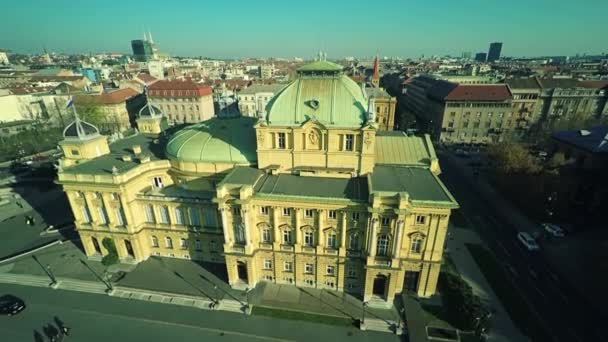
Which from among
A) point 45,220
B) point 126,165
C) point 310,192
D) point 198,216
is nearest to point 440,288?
point 310,192

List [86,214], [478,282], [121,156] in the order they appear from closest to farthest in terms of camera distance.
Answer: [478,282] → [86,214] → [121,156]

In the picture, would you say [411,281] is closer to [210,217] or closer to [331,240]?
[331,240]

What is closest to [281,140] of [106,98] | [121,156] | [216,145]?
[216,145]

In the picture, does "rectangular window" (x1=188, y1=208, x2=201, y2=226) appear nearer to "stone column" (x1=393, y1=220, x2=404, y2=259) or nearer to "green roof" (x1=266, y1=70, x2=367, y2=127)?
"green roof" (x1=266, y1=70, x2=367, y2=127)

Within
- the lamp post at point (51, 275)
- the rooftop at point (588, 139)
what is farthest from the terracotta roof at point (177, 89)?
the rooftop at point (588, 139)

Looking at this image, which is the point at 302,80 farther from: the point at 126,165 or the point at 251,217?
the point at 126,165

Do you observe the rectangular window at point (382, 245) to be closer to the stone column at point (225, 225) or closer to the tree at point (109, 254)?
the stone column at point (225, 225)

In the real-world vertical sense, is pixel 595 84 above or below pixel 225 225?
above

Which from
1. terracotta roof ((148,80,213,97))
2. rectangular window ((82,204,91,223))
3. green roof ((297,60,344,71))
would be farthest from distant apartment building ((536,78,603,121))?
rectangular window ((82,204,91,223))
